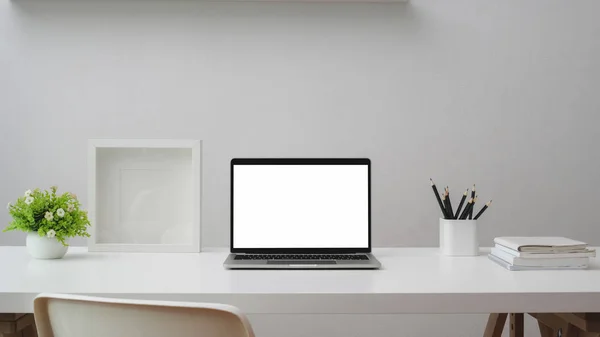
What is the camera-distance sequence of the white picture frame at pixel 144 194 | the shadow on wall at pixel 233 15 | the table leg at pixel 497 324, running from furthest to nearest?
the shadow on wall at pixel 233 15, the table leg at pixel 497 324, the white picture frame at pixel 144 194

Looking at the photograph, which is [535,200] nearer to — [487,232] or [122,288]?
[487,232]

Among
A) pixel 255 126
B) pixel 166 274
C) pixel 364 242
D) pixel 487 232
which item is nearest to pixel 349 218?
pixel 364 242

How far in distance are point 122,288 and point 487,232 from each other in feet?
6.20

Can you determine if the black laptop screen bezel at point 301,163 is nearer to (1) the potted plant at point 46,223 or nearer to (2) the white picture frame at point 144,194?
(2) the white picture frame at point 144,194

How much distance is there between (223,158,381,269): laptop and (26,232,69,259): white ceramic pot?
0.48m

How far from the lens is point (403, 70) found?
8.76ft

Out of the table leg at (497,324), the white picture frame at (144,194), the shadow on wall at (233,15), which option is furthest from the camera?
the shadow on wall at (233,15)

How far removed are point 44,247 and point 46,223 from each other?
0.07m

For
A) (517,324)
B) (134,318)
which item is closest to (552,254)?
(517,324)

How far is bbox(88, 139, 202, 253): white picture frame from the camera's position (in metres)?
1.75

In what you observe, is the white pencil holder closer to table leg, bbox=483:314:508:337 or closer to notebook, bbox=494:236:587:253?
notebook, bbox=494:236:587:253

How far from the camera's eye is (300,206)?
1.70 m

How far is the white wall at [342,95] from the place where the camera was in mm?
2641

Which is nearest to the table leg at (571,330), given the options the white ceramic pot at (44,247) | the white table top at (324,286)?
the white table top at (324,286)
